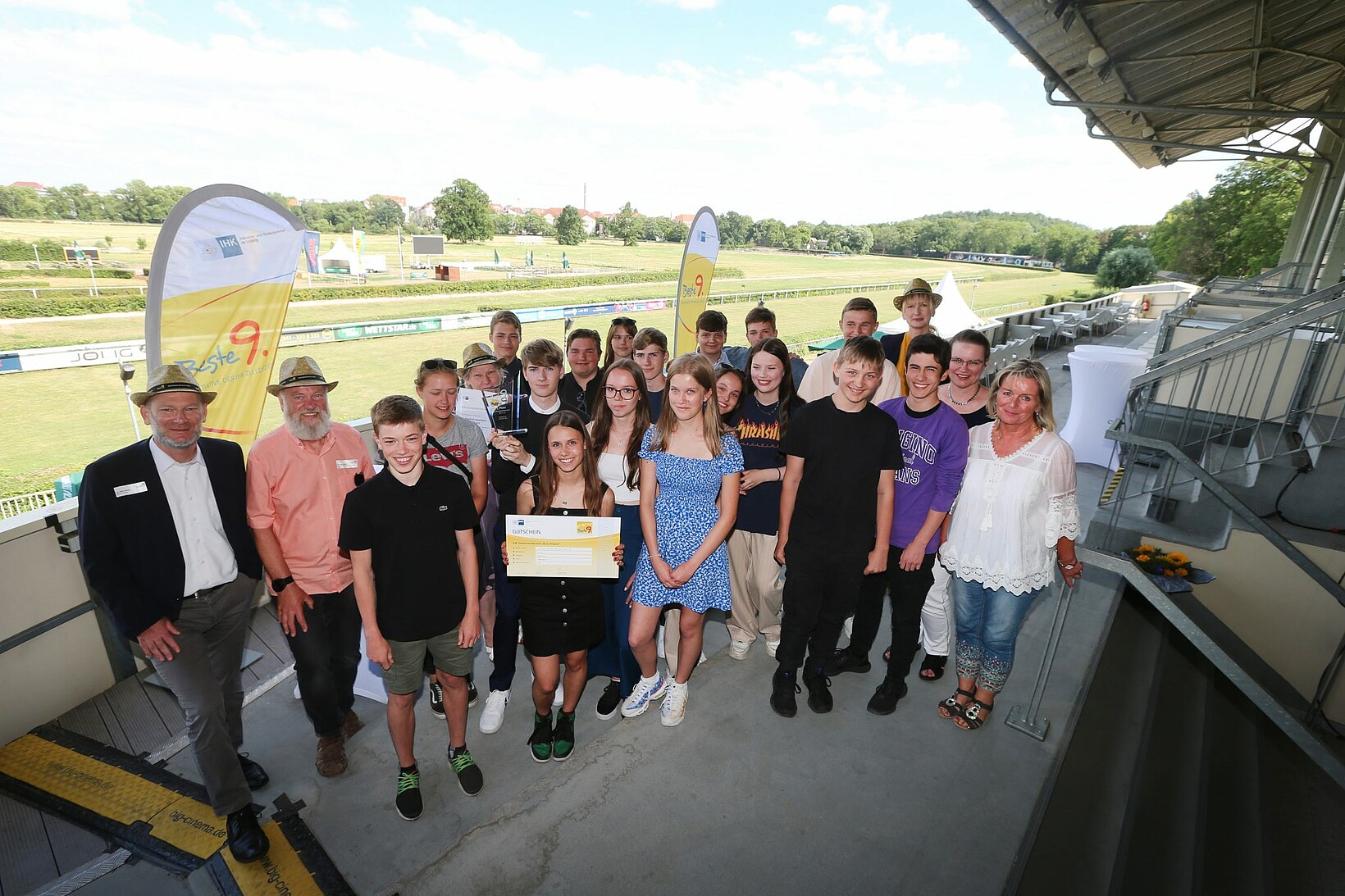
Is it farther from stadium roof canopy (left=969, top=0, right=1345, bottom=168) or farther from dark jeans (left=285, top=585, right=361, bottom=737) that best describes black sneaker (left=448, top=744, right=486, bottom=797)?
stadium roof canopy (left=969, top=0, right=1345, bottom=168)

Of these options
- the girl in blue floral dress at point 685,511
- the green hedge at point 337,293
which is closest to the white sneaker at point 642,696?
the girl in blue floral dress at point 685,511

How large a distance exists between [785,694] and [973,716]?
36.3 inches

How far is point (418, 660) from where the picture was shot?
2.63m

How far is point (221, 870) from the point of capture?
2.49 meters

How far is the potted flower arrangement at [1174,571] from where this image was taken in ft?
15.3

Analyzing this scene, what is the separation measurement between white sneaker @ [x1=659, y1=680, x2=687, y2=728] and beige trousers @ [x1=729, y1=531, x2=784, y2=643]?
670 mm

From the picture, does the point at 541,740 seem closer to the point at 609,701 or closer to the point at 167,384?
the point at 609,701

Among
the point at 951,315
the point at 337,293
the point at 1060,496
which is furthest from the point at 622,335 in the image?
the point at 337,293

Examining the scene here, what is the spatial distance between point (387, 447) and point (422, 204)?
80943mm

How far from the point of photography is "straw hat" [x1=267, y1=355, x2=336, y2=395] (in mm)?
2680

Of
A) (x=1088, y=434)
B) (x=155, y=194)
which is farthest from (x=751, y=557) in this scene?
(x=155, y=194)

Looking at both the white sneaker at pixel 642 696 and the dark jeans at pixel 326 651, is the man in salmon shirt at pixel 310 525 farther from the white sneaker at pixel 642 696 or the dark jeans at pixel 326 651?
the white sneaker at pixel 642 696

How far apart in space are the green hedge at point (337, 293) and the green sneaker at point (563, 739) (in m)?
20.6

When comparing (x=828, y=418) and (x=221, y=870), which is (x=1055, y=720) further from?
(x=221, y=870)
